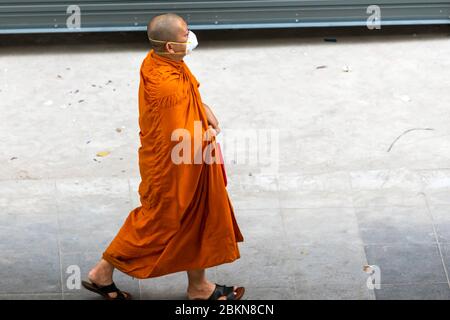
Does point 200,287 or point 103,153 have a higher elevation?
point 103,153

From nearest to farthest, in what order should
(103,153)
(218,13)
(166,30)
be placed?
(166,30) < (103,153) < (218,13)

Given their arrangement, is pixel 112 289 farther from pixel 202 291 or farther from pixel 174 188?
pixel 174 188

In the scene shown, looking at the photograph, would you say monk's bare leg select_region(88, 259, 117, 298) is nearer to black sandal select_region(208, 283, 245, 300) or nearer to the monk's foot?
the monk's foot

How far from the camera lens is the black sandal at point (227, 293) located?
606 centimetres

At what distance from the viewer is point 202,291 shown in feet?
19.8

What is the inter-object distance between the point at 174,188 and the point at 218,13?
309 centimetres

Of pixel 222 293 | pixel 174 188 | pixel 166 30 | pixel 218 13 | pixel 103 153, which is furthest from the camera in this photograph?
pixel 218 13

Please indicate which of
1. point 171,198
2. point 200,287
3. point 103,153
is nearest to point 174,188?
point 171,198

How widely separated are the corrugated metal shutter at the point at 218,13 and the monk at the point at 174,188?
2.80 m

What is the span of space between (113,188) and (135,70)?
1.52 meters

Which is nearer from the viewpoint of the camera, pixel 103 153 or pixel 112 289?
pixel 112 289

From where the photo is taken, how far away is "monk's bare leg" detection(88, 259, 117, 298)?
5.95 metres

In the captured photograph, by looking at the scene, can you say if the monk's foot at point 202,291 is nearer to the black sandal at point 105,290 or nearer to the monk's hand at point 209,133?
the black sandal at point 105,290

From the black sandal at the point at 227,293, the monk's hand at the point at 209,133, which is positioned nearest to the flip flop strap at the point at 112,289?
the black sandal at the point at 227,293
